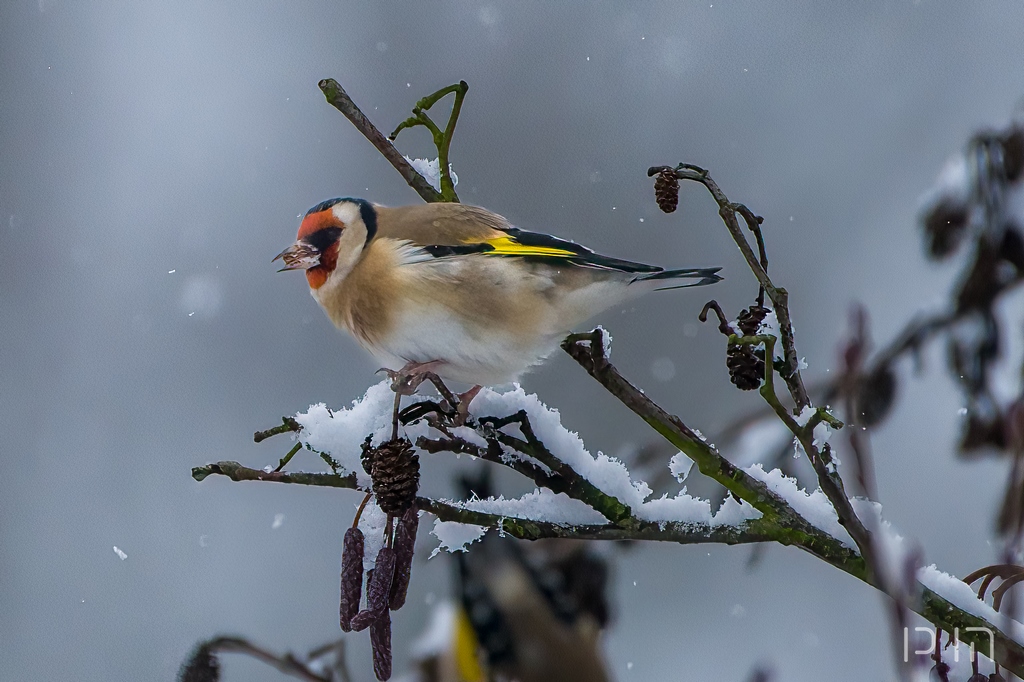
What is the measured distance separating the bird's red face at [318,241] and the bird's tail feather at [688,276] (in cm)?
Answer: 27

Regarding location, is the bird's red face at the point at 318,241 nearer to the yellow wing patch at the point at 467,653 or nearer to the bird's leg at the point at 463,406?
the bird's leg at the point at 463,406

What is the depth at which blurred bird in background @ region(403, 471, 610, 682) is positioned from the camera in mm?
702

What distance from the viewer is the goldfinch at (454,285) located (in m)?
0.78

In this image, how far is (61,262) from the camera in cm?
289

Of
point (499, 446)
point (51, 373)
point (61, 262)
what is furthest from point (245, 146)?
point (499, 446)

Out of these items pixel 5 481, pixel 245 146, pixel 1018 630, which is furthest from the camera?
pixel 245 146

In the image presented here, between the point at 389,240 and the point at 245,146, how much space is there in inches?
90.5

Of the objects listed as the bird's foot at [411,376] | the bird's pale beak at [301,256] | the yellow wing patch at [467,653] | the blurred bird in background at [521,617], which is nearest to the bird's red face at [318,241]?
the bird's pale beak at [301,256]

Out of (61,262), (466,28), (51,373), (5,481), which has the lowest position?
(5,481)

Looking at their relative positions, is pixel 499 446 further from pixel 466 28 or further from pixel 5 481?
pixel 5 481

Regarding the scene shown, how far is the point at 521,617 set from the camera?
2.56 feet

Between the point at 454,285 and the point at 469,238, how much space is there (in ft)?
0.16

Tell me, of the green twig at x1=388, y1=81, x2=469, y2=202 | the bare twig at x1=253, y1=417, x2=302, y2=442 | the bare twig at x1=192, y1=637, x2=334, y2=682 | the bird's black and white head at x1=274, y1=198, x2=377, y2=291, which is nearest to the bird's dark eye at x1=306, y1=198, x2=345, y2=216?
the bird's black and white head at x1=274, y1=198, x2=377, y2=291

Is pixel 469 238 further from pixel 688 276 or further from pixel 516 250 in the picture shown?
pixel 688 276
